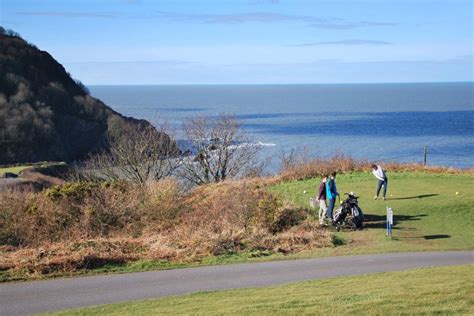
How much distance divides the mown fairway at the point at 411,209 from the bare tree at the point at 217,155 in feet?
30.3

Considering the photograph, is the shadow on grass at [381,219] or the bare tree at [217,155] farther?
the bare tree at [217,155]

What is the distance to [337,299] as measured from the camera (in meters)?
11.6

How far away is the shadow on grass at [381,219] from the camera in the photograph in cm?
2255

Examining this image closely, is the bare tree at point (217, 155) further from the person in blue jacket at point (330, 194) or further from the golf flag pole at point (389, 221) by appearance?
the golf flag pole at point (389, 221)

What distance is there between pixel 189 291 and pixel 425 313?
5073 mm

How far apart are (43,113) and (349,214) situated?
79.7 meters

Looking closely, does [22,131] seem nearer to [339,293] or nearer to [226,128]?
[226,128]

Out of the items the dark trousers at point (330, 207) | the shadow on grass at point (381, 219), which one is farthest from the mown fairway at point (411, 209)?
the dark trousers at point (330, 207)

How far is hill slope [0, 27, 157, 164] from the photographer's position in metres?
88.2

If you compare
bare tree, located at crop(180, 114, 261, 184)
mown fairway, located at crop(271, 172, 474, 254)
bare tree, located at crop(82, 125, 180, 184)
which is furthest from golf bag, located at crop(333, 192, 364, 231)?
bare tree, located at crop(180, 114, 261, 184)

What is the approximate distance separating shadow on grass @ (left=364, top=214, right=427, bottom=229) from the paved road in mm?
4624

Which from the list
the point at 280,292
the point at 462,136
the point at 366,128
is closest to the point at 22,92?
the point at 366,128

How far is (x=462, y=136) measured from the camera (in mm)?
104938

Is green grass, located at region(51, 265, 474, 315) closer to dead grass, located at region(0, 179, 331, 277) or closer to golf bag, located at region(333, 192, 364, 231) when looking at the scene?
dead grass, located at region(0, 179, 331, 277)
